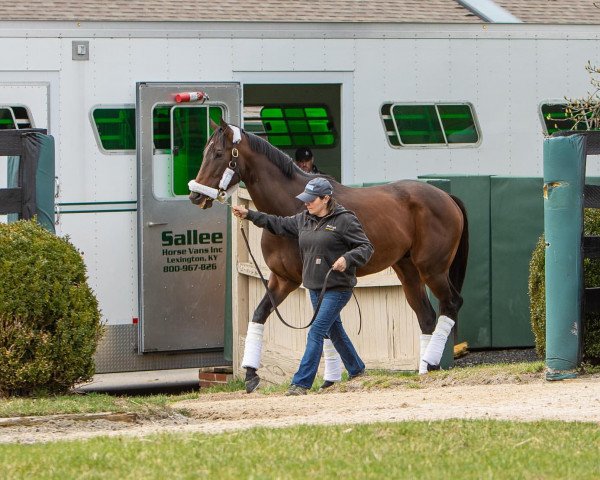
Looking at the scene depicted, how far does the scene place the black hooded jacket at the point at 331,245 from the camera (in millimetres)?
9695

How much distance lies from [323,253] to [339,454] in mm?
3460

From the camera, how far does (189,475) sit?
5.95m

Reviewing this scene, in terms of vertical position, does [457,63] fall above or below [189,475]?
above

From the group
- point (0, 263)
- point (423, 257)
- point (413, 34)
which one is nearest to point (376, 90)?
point (413, 34)

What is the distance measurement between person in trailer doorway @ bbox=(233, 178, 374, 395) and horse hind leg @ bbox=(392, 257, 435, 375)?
1343 mm

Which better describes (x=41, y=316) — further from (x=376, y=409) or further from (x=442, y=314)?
(x=442, y=314)

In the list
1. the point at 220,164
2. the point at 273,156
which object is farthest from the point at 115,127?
the point at 273,156

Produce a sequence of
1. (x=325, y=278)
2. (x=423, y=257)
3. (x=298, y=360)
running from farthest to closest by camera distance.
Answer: (x=298, y=360) < (x=423, y=257) < (x=325, y=278)

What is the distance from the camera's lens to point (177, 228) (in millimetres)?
12453

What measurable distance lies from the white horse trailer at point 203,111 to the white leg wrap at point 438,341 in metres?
2.42

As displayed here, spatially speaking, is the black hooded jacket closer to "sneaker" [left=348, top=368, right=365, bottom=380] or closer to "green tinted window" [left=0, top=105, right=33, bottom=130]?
"sneaker" [left=348, top=368, right=365, bottom=380]

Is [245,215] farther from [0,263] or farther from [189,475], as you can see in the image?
[189,475]

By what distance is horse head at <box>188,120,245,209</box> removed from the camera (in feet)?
34.2

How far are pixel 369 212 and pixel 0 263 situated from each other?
3070 mm
